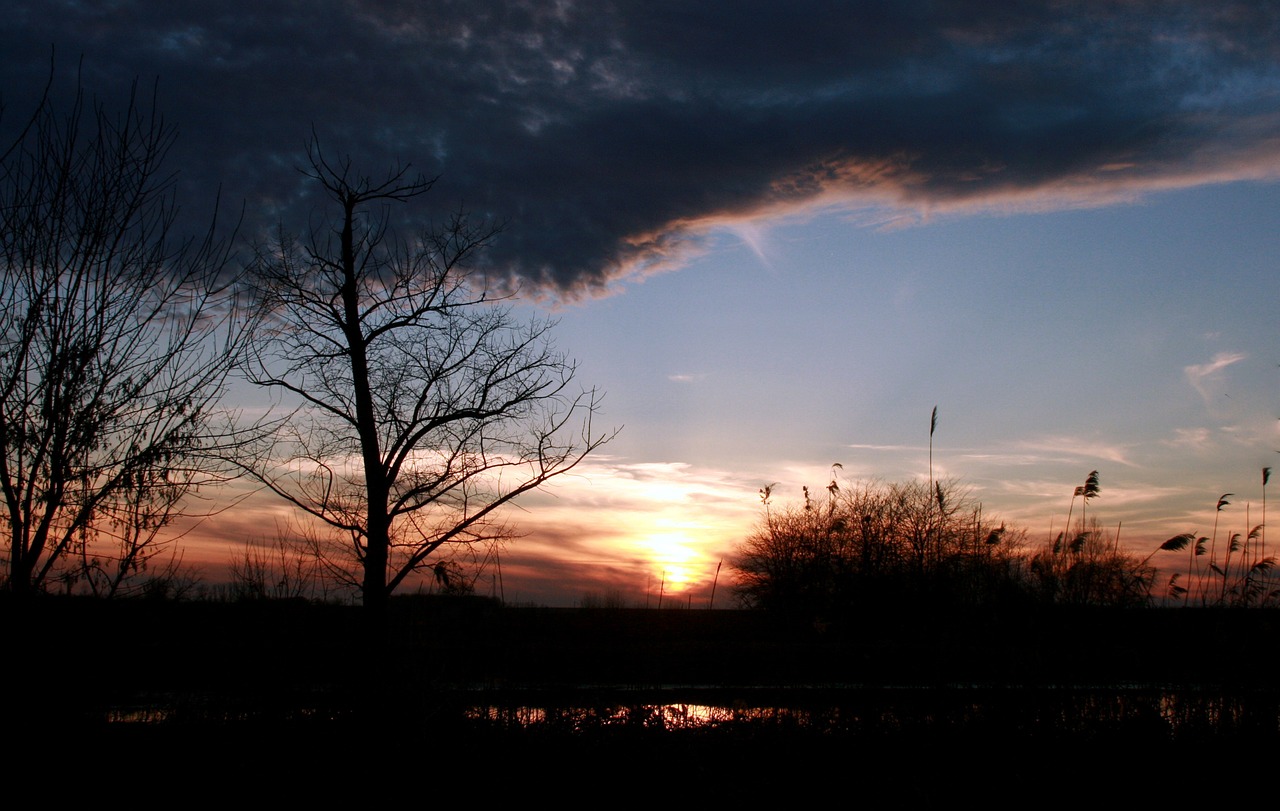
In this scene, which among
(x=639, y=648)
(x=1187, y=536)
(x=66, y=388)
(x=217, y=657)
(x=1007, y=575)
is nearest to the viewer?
(x=66, y=388)

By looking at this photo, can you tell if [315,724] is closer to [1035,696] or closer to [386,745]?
[386,745]

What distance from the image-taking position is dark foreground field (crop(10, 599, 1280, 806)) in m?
7.32

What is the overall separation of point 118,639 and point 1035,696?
1003 cm

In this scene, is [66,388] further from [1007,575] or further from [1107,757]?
[1007,575]

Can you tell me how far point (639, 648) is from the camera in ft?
70.2

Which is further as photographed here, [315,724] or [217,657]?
[217,657]

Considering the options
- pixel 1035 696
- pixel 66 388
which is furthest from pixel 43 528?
pixel 1035 696

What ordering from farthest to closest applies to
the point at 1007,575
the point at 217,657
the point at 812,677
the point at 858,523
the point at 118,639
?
the point at 858,523
the point at 1007,575
the point at 812,677
the point at 217,657
the point at 118,639

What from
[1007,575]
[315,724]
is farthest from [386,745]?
[1007,575]

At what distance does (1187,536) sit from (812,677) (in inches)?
286

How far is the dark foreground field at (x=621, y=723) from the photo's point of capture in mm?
7320

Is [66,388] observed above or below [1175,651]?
above

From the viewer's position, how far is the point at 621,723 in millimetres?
9328

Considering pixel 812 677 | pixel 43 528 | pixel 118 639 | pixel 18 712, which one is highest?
pixel 43 528
